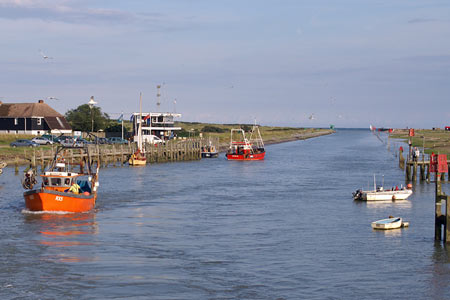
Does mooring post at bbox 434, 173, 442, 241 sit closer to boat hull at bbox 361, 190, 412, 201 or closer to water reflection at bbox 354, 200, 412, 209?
water reflection at bbox 354, 200, 412, 209

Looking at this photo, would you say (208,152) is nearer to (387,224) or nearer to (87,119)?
(87,119)

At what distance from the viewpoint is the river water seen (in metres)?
27.2

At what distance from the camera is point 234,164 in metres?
103

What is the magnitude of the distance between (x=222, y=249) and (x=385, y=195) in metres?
23.0

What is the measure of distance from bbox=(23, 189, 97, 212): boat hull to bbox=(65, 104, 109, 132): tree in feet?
321

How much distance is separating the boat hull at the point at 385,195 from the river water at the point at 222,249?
3.45 ft

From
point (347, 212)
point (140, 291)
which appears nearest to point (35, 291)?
point (140, 291)

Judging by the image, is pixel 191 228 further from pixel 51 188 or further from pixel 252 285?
pixel 252 285

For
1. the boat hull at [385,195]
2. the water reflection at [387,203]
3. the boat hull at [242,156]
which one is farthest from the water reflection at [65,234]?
the boat hull at [242,156]

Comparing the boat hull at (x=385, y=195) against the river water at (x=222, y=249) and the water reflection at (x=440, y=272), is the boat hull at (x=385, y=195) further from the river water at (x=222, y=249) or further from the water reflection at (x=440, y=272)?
the water reflection at (x=440, y=272)

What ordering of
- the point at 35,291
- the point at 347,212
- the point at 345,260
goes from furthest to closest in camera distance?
the point at 347,212, the point at 345,260, the point at 35,291

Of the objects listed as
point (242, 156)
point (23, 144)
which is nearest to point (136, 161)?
point (23, 144)

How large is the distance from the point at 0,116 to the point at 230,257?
95.8m

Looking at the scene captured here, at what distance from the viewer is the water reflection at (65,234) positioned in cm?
3266
